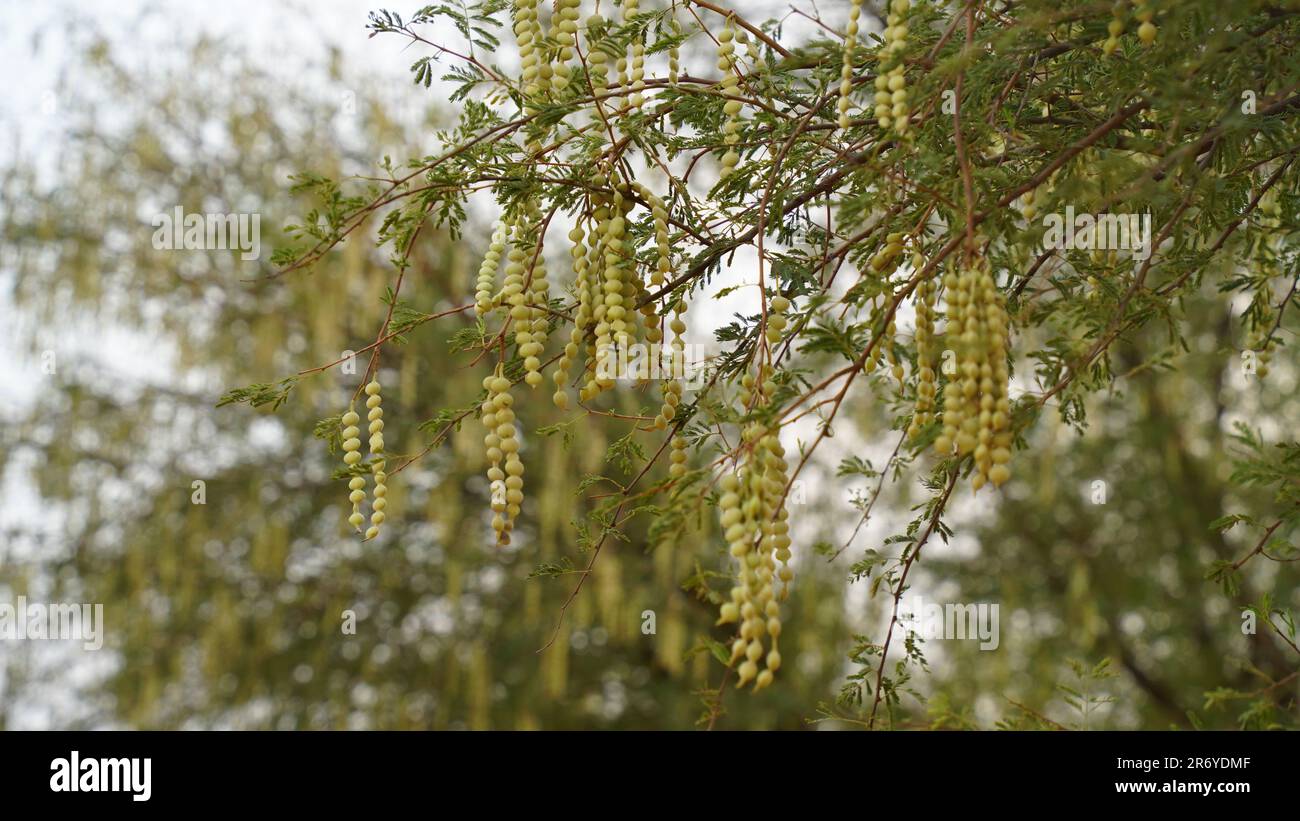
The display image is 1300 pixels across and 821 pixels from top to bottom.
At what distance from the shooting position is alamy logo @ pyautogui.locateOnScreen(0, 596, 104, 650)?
6.70 m

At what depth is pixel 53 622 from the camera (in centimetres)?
693

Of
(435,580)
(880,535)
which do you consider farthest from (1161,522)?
(435,580)

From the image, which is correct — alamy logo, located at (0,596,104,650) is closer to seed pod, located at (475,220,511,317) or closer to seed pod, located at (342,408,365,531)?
seed pod, located at (342,408,365,531)

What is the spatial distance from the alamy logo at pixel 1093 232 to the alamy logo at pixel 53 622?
5.77m

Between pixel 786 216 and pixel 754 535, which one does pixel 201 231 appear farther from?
pixel 754 535

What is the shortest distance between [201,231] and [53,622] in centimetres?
237

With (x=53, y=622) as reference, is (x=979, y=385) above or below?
above

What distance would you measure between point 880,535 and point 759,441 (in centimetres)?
527

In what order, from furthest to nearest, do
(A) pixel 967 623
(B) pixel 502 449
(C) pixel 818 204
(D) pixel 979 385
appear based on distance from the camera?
(A) pixel 967 623, (C) pixel 818 204, (B) pixel 502 449, (D) pixel 979 385

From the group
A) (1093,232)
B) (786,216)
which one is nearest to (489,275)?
(786,216)

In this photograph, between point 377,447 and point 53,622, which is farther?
point 53,622

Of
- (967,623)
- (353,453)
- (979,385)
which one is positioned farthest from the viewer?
(967,623)
